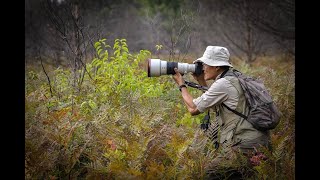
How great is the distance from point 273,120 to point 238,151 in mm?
472

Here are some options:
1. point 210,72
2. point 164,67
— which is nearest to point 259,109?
point 210,72

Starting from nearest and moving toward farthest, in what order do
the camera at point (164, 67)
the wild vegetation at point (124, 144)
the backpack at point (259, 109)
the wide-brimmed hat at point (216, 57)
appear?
1. the wild vegetation at point (124, 144)
2. the backpack at point (259, 109)
3. the wide-brimmed hat at point (216, 57)
4. the camera at point (164, 67)

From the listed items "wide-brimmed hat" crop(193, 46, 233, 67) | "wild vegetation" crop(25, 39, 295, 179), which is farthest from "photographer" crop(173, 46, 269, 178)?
"wild vegetation" crop(25, 39, 295, 179)

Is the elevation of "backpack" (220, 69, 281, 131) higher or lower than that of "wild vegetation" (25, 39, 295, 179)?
higher

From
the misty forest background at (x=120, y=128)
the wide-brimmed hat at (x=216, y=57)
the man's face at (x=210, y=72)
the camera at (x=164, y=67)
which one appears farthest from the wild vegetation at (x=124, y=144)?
the wide-brimmed hat at (x=216, y=57)

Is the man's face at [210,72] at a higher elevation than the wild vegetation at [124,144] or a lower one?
higher

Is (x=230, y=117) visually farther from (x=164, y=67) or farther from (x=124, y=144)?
(x=124, y=144)

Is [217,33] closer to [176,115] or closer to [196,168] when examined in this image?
[176,115]

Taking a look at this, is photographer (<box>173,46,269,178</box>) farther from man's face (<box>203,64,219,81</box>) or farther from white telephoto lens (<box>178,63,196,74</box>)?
white telephoto lens (<box>178,63,196,74</box>)

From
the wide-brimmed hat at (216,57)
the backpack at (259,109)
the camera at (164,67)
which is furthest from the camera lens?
the camera at (164,67)

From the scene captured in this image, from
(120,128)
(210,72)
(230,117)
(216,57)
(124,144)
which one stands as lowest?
(124,144)

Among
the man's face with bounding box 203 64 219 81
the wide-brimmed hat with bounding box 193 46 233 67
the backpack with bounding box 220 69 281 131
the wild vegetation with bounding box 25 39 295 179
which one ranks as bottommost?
the wild vegetation with bounding box 25 39 295 179

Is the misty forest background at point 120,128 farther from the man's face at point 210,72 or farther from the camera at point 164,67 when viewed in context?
the man's face at point 210,72

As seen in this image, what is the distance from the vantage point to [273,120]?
3957 mm
